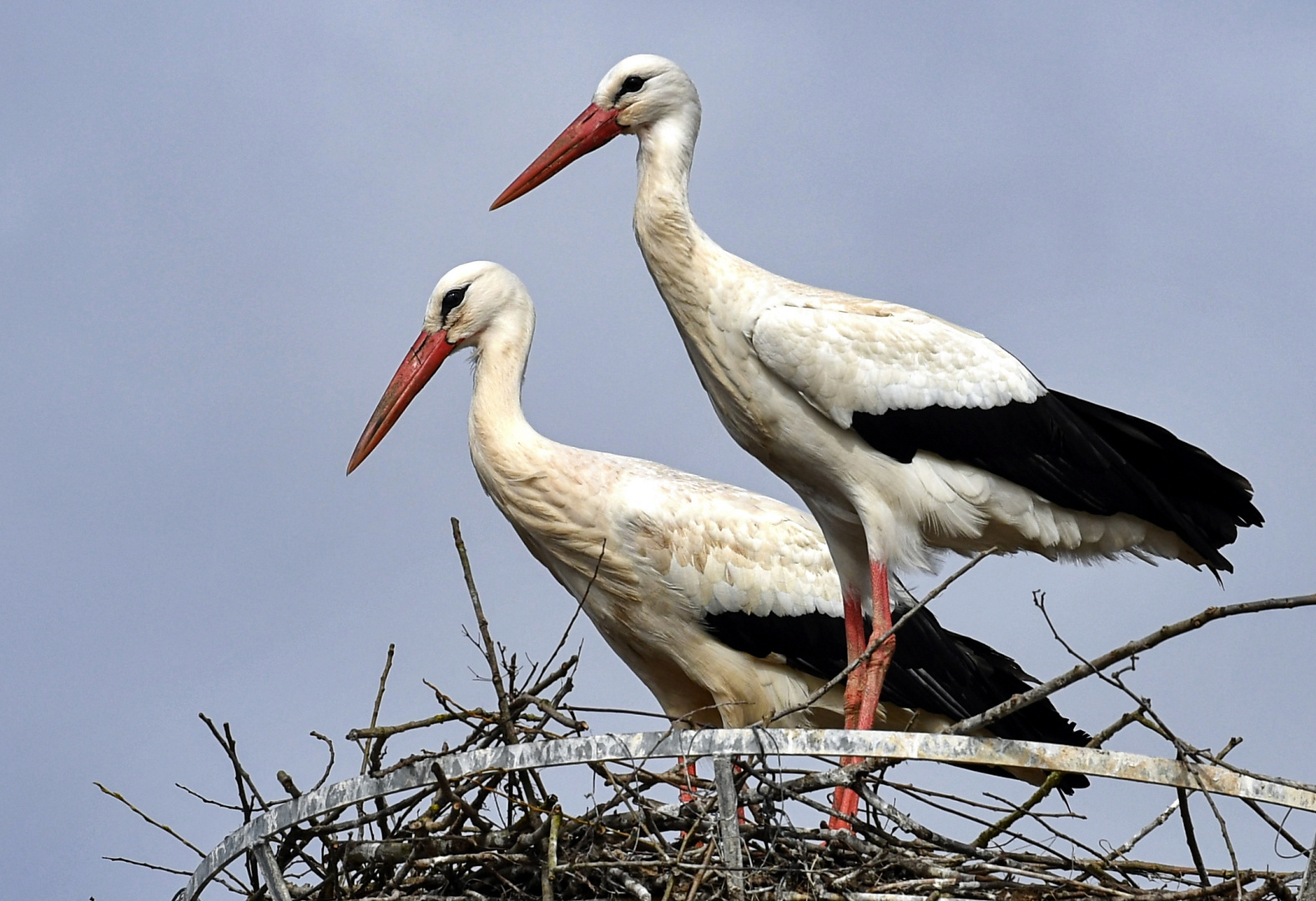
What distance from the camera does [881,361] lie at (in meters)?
6.37

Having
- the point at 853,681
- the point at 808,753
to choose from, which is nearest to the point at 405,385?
the point at 853,681

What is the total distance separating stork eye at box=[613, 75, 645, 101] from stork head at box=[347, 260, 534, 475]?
111cm

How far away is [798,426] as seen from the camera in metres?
6.32

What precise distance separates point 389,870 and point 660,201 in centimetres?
259

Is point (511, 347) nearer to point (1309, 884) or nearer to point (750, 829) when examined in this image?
point (750, 829)

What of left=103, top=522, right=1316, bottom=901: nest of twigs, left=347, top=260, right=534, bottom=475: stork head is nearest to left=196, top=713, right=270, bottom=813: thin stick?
left=103, top=522, right=1316, bottom=901: nest of twigs

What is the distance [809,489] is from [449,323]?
2028 mm

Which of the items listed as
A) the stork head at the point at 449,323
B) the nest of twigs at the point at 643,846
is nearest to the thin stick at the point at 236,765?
the nest of twigs at the point at 643,846

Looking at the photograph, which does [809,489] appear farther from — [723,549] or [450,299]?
[450,299]

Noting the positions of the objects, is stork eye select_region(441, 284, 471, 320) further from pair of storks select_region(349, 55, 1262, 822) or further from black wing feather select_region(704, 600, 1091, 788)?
black wing feather select_region(704, 600, 1091, 788)

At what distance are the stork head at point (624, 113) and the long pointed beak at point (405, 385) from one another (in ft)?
2.94

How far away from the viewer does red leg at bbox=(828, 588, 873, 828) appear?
6.17m

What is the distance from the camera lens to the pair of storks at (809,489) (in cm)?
634

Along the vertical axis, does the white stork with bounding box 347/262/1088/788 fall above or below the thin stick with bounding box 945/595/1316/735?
above
